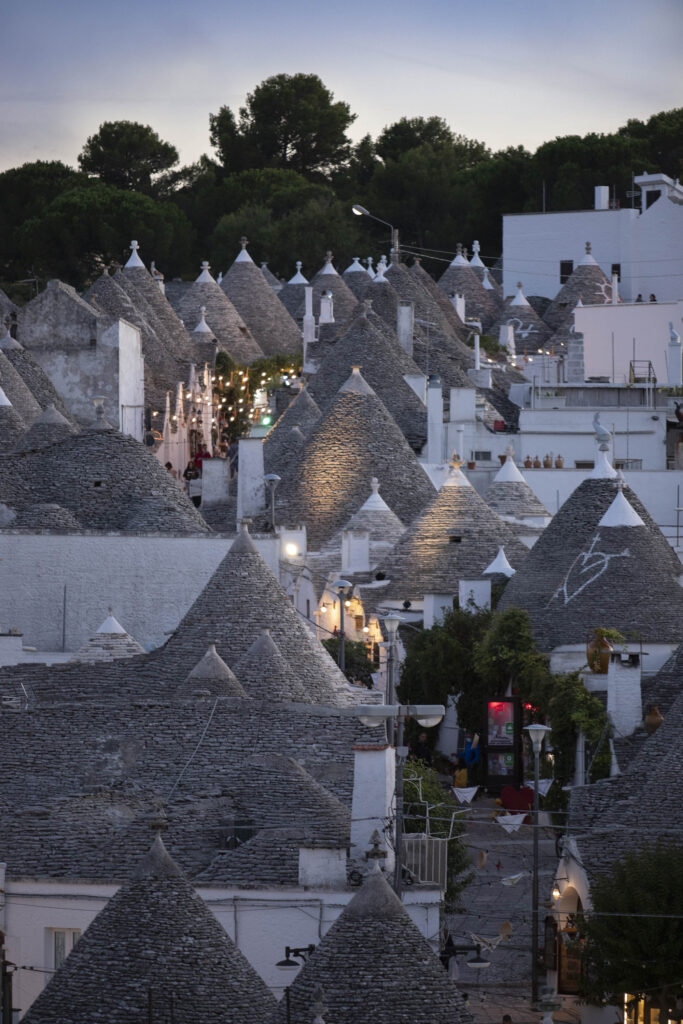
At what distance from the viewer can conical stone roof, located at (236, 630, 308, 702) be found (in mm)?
34875

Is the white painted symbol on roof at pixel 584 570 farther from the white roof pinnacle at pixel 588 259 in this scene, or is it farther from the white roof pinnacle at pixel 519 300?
the white roof pinnacle at pixel 588 259

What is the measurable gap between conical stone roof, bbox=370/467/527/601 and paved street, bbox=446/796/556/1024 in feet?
27.7

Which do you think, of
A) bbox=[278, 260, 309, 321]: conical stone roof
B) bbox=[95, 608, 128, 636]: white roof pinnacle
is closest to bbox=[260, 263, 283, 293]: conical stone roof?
bbox=[278, 260, 309, 321]: conical stone roof

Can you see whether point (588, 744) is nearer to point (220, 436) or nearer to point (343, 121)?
point (220, 436)

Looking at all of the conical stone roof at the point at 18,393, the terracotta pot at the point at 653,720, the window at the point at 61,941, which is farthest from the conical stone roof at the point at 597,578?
the window at the point at 61,941

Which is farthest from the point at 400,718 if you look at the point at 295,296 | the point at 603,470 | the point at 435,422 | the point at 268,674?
the point at 295,296

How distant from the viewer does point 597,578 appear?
43125 mm

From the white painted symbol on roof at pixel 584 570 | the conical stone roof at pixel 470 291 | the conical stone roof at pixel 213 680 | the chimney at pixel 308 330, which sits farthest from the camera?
the conical stone roof at pixel 470 291

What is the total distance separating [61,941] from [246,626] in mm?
11368

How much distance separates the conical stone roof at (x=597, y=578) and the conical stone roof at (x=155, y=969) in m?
19.8

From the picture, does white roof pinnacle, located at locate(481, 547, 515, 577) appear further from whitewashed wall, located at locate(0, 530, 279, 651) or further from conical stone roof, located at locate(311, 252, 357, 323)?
conical stone roof, located at locate(311, 252, 357, 323)

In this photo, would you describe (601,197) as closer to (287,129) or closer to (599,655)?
(287,129)

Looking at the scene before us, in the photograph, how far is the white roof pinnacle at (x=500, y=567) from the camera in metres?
46.6

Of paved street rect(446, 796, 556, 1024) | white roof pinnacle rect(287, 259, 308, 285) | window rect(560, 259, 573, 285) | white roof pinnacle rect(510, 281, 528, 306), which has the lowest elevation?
paved street rect(446, 796, 556, 1024)
